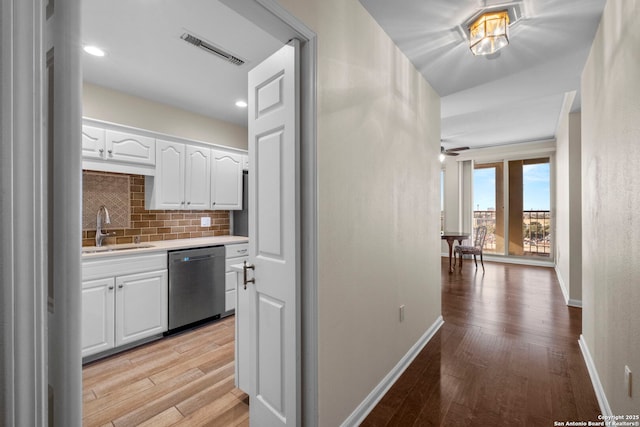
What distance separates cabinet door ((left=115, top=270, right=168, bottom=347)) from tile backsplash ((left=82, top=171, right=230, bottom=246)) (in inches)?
30.2

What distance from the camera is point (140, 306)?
275cm

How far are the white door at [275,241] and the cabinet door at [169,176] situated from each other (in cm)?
207

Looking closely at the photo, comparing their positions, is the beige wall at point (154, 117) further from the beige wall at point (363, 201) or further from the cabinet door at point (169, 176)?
the beige wall at point (363, 201)

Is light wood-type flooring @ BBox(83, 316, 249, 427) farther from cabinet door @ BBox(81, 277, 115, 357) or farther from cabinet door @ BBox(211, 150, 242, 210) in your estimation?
cabinet door @ BBox(211, 150, 242, 210)

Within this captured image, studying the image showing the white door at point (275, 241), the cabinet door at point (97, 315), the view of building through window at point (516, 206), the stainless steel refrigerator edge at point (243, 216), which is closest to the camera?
the white door at point (275, 241)

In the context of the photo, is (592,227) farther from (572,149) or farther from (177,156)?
(177,156)

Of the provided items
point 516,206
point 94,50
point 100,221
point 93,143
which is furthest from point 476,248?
point 94,50

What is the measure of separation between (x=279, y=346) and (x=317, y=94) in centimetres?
131

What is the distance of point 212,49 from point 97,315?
242cm

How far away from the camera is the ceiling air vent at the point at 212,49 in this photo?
2139 millimetres

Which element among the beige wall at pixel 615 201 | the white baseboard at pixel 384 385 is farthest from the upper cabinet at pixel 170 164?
the beige wall at pixel 615 201

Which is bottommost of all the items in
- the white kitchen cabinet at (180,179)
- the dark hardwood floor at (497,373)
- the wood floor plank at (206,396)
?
the wood floor plank at (206,396)

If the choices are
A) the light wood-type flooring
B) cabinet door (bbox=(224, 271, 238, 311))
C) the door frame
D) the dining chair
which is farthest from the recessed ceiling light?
the dining chair

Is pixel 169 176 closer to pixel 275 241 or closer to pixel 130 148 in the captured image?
pixel 130 148
